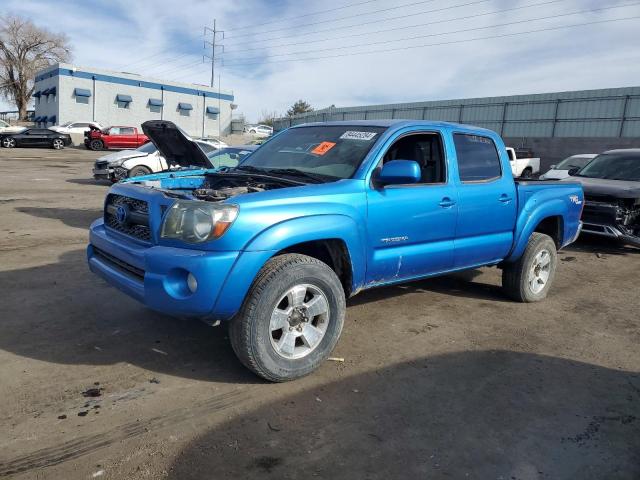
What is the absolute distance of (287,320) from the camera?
11.5 feet

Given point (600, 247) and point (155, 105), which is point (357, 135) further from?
point (155, 105)

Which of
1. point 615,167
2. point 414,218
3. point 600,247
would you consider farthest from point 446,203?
point 615,167

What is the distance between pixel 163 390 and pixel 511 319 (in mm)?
3411

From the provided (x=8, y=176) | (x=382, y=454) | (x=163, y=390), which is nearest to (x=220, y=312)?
(x=163, y=390)

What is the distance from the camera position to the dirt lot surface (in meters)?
2.68

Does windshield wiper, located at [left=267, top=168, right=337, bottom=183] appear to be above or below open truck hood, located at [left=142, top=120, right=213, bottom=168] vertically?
below

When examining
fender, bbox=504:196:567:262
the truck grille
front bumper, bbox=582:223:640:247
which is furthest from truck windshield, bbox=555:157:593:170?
the truck grille

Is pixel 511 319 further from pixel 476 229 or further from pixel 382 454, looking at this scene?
pixel 382 454

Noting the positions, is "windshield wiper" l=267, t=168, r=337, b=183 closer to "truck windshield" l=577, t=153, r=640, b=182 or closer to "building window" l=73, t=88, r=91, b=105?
"truck windshield" l=577, t=153, r=640, b=182

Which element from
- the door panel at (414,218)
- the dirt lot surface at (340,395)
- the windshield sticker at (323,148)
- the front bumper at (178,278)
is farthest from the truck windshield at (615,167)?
the front bumper at (178,278)

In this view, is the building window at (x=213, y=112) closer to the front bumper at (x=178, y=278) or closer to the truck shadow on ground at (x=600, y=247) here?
the truck shadow on ground at (x=600, y=247)

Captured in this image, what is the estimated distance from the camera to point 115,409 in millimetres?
3072

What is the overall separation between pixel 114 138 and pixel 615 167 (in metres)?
31.0

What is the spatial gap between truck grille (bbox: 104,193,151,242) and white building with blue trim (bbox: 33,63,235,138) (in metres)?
43.4
